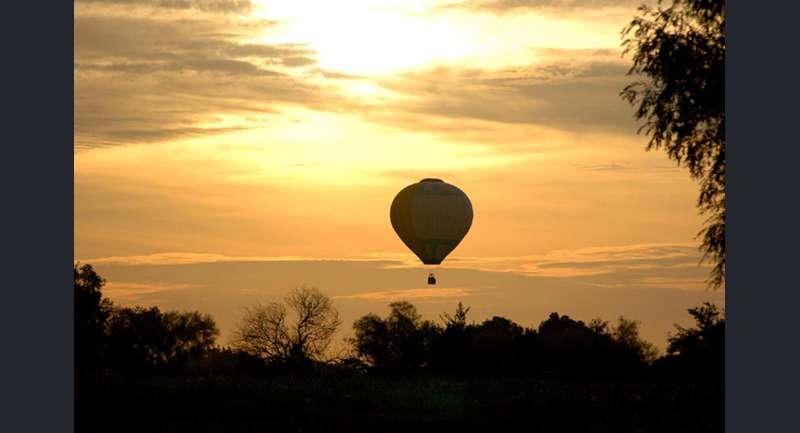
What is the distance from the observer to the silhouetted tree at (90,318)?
73.4 m

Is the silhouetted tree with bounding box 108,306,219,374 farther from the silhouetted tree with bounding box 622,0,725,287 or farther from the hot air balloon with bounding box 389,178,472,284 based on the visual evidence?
the silhouetted tree with bounding box 622,0,725,287

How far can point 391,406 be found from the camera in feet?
115

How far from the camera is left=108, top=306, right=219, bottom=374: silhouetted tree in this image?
79.9 metres

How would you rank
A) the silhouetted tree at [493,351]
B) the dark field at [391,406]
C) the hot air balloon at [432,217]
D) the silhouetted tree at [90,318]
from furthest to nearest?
1. the silhouetted tree at [90,318]
2. the hot air balloon at [432,217]
3. the silhouetted tree at [493,351]
4. the dark field at [391,406]

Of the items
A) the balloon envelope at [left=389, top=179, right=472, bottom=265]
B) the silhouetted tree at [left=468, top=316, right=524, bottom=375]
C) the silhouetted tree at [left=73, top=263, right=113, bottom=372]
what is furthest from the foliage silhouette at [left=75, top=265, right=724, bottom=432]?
the silhouetted tree at [left=73, top=263, right=113, bottom=372]

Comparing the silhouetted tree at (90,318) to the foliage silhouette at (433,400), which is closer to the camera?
the foliage silhouette at (433,400)

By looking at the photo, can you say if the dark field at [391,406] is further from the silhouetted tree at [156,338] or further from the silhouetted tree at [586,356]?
the silhouetted tree at [156,338]

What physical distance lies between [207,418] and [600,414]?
385 inches

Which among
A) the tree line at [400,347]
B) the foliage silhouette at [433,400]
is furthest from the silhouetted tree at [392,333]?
the foliage silhouette at [433,400]

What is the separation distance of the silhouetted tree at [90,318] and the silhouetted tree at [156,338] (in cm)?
88

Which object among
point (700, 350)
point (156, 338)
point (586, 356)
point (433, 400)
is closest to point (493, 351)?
point (586, 356)

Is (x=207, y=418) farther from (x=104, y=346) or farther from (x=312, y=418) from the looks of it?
(x=104, y=346)

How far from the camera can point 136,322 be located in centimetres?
9594

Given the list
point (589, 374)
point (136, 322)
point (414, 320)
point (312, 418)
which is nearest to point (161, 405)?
point (312, 418)
